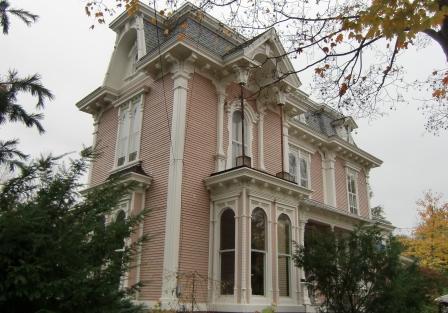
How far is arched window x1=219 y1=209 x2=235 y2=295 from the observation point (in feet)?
41.2

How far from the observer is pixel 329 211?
17.6 metres

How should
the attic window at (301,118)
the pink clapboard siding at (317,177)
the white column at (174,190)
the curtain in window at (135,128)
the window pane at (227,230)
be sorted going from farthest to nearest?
the attic window at (301,118)
the pink clapboard siding at (317,177)
the curtain in window at (135,128)
the window pane at (227,230)
the white column at (174,190)

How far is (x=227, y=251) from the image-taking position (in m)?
12.8

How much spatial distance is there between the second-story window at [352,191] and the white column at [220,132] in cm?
1102

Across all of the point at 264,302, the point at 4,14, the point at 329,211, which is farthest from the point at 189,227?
the point at 4,14

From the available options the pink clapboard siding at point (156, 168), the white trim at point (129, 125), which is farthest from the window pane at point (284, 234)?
the white trim at point (129, 125)

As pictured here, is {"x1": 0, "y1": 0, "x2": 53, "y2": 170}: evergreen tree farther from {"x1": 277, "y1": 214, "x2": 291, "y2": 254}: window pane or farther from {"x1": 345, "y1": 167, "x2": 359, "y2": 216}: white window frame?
{"x1": 345, "y1": 167, "x2": 359, "y2": 216}: white window frame

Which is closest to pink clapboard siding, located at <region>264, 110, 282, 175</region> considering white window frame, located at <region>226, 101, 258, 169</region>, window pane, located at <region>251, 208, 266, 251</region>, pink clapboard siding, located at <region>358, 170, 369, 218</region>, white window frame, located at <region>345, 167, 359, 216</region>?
white window frame, located at <region>226, 101, 258, 169</region>

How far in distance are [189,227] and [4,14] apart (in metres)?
8.54

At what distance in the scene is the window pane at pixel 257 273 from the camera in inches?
497

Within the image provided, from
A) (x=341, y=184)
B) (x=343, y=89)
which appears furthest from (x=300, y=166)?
(x=343, y=89)

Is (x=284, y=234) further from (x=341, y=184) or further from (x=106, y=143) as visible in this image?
(x=341, y=184)

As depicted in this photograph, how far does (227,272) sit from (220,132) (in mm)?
4634

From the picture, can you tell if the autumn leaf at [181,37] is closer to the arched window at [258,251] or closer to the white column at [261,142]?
the white column at [261,142]
